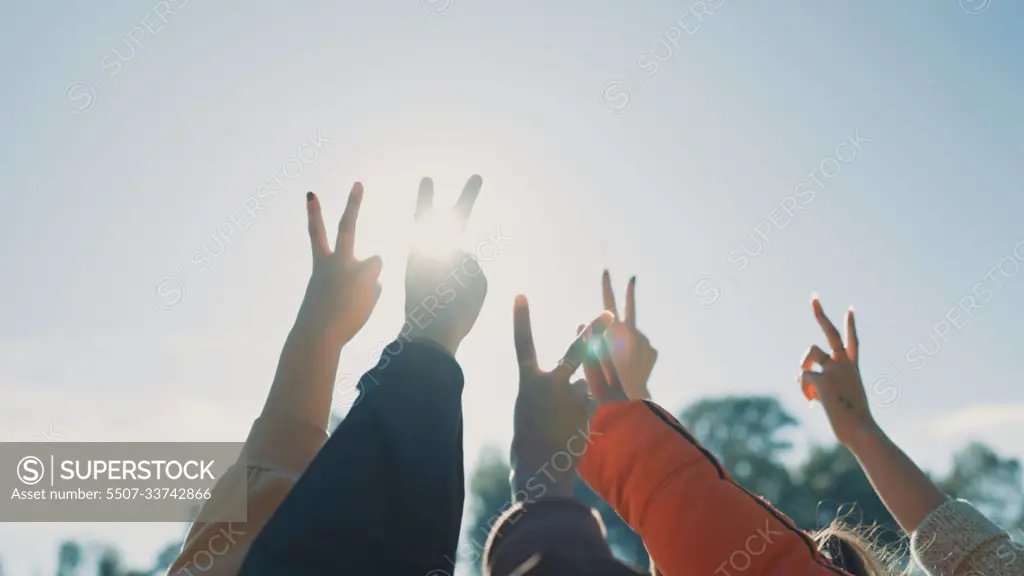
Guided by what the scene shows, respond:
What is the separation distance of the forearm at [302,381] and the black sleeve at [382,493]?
1.51ft

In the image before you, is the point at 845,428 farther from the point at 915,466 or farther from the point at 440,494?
the point at 440,494

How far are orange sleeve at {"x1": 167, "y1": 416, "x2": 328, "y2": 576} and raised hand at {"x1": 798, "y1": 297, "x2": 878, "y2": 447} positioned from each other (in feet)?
5.69

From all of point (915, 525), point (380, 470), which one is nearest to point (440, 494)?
point (380, 470)

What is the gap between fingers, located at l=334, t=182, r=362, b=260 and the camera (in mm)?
2191

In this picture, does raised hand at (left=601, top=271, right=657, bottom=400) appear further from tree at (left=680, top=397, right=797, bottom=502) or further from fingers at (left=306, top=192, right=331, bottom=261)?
tree at (left=680, top=397, right=797, bottom=502)

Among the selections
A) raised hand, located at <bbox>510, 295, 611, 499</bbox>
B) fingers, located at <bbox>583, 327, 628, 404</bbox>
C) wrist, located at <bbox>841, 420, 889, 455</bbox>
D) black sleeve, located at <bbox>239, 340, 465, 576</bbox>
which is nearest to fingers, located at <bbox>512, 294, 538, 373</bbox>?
Answer: raised hand, located at <bbox>510, 295, 611, 499</bbox>

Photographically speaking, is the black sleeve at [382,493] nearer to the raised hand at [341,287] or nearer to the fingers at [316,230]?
the raised hand at [341,287]

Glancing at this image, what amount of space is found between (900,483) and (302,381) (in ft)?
5.78

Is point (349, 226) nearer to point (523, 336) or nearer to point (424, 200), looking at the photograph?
point (424, 200)

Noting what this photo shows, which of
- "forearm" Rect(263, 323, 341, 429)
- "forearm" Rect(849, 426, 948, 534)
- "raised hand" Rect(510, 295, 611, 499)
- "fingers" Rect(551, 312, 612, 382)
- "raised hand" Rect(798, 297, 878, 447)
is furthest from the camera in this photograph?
"raised hand" Rect(798, 297, 878, 447)

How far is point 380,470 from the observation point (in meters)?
1.46

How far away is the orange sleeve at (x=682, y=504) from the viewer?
1.73 metres

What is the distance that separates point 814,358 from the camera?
3029mm

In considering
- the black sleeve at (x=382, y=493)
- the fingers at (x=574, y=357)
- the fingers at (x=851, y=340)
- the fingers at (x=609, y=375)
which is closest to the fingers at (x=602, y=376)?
the fingers at (x=609, y=375)
